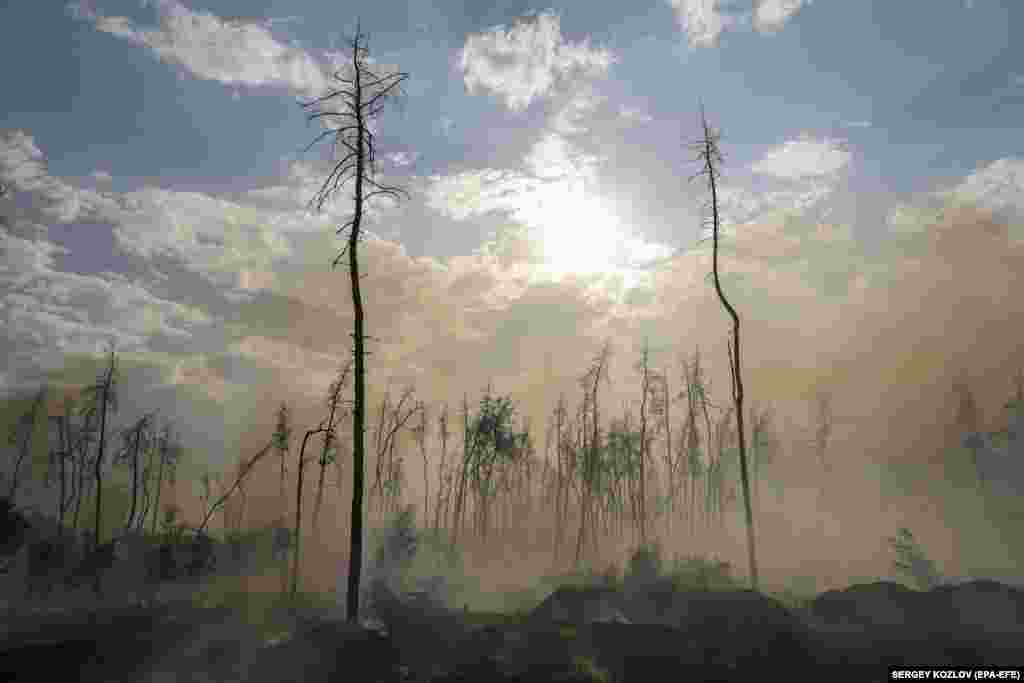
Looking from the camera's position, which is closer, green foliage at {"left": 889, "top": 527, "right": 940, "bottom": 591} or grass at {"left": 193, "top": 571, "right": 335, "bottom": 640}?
grass at {"left": 193, "top": 571, "right": 335, "bottom": 640}

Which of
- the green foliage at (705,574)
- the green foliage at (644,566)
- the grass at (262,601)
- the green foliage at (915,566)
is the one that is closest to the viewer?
the grass at (262,601)

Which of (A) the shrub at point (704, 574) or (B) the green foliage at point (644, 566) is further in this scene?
(B) the green foliage at point (644, 566)

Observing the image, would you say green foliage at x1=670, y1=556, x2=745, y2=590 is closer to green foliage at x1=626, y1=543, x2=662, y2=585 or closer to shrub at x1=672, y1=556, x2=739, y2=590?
shrub at x1=672, y1=556, x2=739, y2=590

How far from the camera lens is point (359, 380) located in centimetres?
1969

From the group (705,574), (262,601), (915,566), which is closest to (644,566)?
(705,574)

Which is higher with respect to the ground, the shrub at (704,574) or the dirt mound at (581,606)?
the dirt mound at (581,606)

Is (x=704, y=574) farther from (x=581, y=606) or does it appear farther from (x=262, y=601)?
(x=262, y=601)

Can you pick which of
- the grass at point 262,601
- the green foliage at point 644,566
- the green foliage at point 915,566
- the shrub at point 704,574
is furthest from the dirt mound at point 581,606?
the green foliage at point 915,566

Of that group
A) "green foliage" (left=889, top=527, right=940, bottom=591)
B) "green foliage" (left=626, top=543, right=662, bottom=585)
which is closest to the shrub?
"green foliage" (left=626, top=543, right=662, bottom=585)

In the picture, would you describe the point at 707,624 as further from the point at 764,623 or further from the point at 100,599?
the point at 100,599

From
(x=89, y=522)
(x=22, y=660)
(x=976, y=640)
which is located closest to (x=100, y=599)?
(x=89, y=522)

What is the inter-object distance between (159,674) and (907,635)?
885 inches

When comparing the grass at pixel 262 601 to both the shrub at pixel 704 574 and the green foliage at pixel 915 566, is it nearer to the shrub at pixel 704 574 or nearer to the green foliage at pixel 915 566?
the shrub at pixel 704 574

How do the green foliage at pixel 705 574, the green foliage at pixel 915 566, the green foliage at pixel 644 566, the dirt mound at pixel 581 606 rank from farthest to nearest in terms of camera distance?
1. the green foliage at pixel 644 566
2. the green foliage at pixel 915 566
3. the green foliage at pixel 705 574
4. the dirt mound at pixel 581 606
